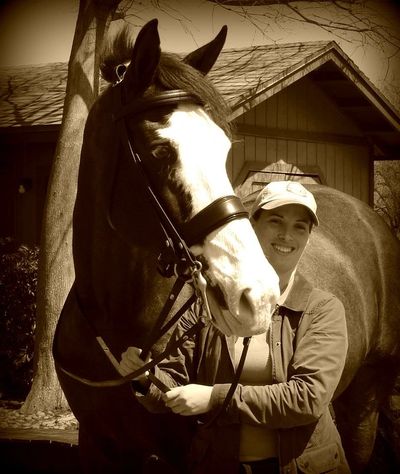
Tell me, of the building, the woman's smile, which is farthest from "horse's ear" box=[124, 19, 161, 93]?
the building

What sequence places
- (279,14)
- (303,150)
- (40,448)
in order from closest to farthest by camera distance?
1. (40,448)
2. (279,14)
3. (303,150)

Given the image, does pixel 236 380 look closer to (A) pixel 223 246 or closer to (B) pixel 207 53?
(A) pixel 223 246

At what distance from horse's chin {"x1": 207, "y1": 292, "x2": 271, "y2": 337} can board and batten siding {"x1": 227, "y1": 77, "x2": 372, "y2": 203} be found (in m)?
6.10

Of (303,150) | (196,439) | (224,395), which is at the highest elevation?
(303,150)

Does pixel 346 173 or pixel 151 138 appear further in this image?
pixel 346 173

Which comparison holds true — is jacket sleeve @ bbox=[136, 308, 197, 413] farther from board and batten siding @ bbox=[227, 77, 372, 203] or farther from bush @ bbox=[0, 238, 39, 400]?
board and batten siding @ bbox=[227, 77, 372, 203]

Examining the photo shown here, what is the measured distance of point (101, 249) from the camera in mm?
2857

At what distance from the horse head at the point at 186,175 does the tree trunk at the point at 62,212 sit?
371 cm

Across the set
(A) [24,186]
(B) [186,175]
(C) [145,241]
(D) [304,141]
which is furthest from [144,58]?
(A) [24,186]

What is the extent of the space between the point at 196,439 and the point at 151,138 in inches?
44.8

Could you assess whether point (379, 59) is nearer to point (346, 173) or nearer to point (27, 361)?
point (346, 173)

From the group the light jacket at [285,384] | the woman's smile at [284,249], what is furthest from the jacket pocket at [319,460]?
the woman's smile at [284,249]

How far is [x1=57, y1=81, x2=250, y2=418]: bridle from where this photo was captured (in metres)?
2.29

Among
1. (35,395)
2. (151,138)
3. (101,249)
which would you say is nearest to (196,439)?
(101,249)
